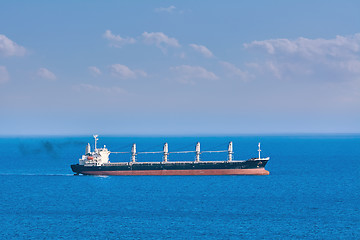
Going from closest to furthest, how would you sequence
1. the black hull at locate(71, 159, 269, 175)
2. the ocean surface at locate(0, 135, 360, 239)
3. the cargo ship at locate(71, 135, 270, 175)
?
the ocean surface at locate(0, 135, 360, 239) → the black hull at locate(71, 159, 269, 175) → the cargo ship at locate(71, 135, 270, 175)

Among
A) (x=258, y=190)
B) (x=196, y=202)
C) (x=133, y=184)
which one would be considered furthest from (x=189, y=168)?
(x=196, y=202)

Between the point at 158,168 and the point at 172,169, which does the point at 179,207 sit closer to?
the point at 172,169

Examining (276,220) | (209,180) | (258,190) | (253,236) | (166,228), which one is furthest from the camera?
(209,180)

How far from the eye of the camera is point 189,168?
431ft

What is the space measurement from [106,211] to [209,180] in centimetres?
4474

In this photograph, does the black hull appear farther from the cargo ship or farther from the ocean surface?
the ocean surface

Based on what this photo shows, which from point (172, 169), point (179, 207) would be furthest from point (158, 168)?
point (179, 207)

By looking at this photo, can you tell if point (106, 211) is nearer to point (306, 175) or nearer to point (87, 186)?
point (87, 186)

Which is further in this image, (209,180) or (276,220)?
(209,180)

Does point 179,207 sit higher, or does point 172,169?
point 172,169

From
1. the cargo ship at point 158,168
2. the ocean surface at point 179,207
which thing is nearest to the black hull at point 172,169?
the cargo ship at point 158,168

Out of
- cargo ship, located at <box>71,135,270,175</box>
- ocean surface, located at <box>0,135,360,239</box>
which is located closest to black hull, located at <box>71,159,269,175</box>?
cargo ship, located at <box>71,135,270,175</box>

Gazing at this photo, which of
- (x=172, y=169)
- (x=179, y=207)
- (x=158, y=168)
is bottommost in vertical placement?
(x=179, y=207)

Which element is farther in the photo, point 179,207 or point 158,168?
point 158,168
